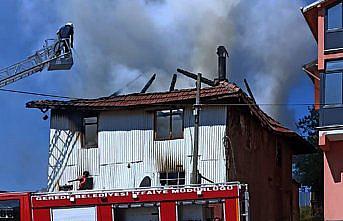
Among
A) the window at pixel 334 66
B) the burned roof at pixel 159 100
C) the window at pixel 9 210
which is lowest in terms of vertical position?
the window at pixel 9 210

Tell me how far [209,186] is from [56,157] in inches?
550

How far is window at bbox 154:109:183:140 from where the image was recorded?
1237 inches

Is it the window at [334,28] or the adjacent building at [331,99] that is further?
the window at [334,28]

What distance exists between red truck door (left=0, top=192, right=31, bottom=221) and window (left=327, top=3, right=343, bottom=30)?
14.9 meters

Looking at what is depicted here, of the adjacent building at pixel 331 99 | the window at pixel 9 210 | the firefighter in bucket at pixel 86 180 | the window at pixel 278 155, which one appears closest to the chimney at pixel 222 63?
the adjacent building at pixel 331 99

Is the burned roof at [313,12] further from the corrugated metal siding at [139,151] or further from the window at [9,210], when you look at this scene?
the window at [9,210]

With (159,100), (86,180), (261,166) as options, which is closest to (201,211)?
(159,100)

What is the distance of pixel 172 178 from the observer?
31266 millimetres

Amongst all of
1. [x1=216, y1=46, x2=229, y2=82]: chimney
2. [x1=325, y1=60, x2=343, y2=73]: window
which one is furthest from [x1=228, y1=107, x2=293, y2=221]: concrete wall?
[x1=325, y1=60, x2=343, y2=73]: window

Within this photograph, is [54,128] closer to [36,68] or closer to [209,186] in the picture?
[36,68]

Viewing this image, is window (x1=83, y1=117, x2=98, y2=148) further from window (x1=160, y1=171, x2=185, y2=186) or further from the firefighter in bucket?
window (x1=160, y1=171, x2=185, y2=186)

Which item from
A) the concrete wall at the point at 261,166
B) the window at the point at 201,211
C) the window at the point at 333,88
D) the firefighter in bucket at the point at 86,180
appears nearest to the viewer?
the window at the point at 201,211

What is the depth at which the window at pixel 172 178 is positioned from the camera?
102ft

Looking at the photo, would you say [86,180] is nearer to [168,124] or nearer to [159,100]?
[168,124]
